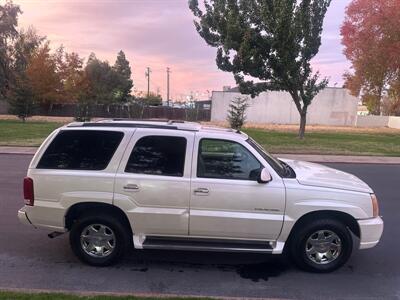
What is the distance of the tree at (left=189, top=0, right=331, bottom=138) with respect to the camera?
2470 centimetres

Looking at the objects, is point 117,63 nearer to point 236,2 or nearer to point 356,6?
point 356,6

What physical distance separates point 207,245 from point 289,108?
179ft

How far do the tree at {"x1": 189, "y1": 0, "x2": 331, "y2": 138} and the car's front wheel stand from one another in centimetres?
2024

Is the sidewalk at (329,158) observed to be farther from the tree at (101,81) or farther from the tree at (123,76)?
the tree at (123,76)

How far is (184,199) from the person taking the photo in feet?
17.7

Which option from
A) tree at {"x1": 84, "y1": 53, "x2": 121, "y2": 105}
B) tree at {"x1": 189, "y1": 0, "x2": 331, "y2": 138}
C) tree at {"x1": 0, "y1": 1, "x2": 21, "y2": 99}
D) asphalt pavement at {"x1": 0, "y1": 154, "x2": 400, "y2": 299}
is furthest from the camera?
tree at {"x1": 84, "y1": 53, "x2": 121, "y2": 105}

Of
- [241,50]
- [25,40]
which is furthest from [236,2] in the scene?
[25,40]

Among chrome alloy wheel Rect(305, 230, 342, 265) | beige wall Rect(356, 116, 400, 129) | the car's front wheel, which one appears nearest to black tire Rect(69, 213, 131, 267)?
the car's front wheel

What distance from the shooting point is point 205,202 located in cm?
537

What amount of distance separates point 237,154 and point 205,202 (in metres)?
0.69

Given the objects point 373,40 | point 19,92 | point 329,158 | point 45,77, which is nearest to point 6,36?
point 19,92

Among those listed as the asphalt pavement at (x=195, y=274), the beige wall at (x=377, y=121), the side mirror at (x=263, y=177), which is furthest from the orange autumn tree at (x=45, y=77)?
the side mirror at (x=263, y=177)

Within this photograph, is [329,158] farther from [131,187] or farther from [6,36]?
→ [6,36]

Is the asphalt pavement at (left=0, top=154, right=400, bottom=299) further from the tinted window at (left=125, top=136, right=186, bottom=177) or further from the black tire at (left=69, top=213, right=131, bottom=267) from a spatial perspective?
the tinted window at (left=125, top=136, right=186, bottom=177)
